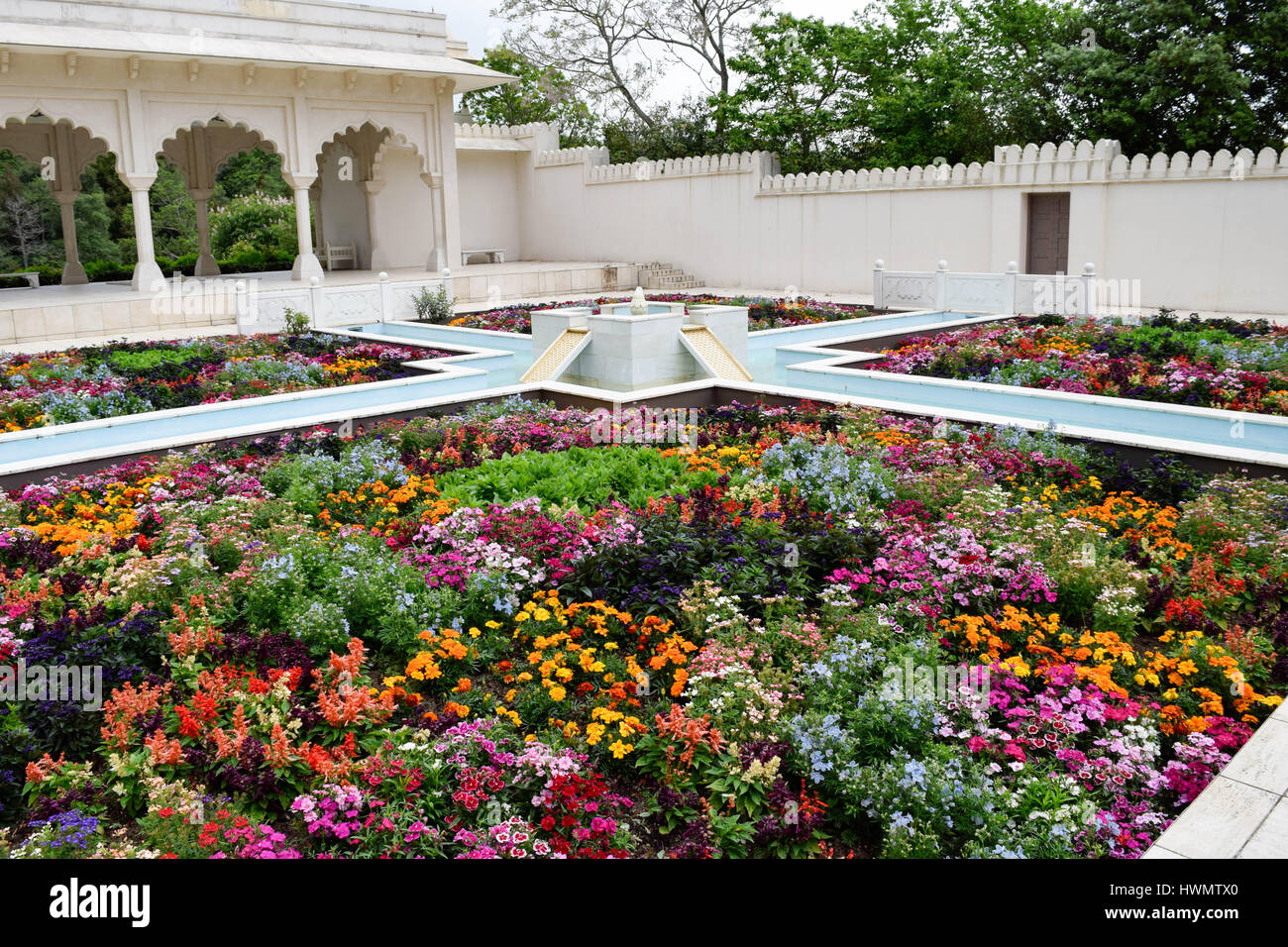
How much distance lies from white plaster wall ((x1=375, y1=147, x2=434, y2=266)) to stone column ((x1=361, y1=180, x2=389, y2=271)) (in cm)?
9

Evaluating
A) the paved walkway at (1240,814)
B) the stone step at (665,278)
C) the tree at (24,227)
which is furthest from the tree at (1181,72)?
the tree at (24,227)

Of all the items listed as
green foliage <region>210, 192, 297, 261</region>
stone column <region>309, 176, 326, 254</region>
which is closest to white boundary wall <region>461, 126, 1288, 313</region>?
stone column <region>309, 176, 326, 254</region>

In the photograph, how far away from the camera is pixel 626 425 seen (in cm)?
782

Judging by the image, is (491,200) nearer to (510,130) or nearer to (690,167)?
(510,130)

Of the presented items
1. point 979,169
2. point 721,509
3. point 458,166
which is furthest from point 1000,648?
point 458,166

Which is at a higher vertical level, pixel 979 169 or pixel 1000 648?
pixel 979 169

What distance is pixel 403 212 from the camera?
77.5ft

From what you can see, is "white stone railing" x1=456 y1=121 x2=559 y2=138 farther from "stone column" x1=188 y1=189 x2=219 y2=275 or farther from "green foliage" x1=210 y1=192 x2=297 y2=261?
"stone column" x1=188 y1=189 x2=219 y2=275

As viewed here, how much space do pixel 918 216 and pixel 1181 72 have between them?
5.44 metres

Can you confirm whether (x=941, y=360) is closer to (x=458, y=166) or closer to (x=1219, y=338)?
(x=1219, y=338)

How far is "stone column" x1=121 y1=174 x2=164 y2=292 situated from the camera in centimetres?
1697

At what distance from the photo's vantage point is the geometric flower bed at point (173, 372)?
9367mm

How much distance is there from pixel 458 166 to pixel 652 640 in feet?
73.4

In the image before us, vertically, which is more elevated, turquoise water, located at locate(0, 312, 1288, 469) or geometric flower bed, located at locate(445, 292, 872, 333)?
geometric flower bed, located at locate(445, 292, 872, 333)
